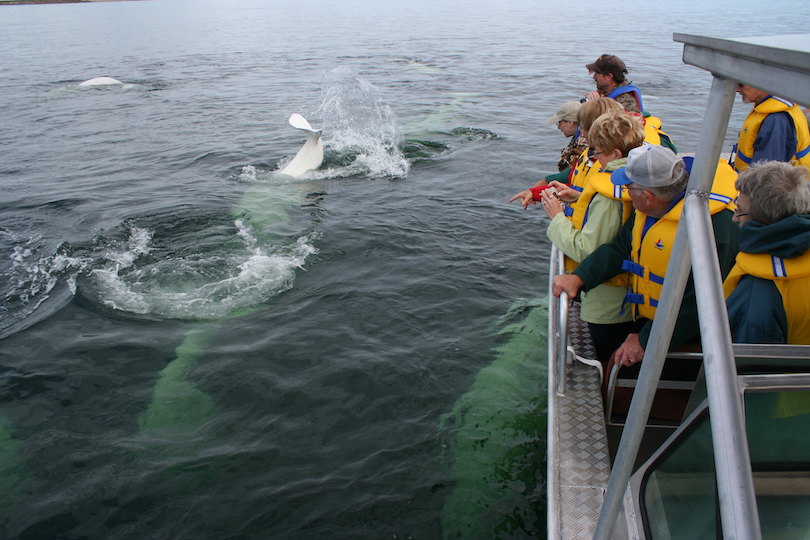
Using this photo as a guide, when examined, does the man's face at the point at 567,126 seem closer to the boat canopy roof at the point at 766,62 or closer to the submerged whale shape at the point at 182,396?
the submerged whale shape at the point at 182,396

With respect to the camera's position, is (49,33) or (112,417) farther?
(49,33)

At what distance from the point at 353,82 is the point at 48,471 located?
70.7 ft

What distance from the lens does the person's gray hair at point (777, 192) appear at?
2891mm

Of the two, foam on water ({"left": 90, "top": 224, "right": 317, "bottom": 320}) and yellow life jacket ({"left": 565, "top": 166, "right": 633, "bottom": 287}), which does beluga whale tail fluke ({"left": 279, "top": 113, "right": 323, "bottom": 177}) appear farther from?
yellow life jacket ({"left": 565, "top": 166, "right": 633, "bottom": 287})

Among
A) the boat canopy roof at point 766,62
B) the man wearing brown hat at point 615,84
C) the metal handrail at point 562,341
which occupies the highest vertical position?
the boat canopy roof at point 766,62

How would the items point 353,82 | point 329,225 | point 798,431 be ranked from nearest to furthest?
point 798,431, point 329,225, point 353,82

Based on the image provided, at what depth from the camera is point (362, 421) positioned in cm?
553

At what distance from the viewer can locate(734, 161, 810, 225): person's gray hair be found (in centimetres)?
289

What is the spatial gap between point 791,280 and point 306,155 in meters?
11.0

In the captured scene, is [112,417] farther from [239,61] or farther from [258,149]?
[239,61]

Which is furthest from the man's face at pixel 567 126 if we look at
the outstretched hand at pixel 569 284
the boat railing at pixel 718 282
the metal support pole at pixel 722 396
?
the metal support pole at pixel 722 396

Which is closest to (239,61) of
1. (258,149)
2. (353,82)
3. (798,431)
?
(353,82)

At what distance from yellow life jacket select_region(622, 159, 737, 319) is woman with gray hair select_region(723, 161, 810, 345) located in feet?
1.37

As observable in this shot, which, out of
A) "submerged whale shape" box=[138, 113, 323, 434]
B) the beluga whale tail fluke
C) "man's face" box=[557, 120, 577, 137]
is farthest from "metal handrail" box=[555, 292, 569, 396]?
the beluga whale tail fluke
